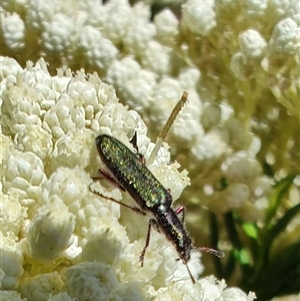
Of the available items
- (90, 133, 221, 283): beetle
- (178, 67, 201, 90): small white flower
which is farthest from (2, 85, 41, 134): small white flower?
(178, 67, 201, 90): small white flower

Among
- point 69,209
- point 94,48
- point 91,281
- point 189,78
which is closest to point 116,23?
point 94,48

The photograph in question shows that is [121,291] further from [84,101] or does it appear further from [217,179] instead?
[217,179]

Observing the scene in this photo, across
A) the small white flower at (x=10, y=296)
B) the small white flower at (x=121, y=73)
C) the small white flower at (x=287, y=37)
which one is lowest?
the small white flower at (x=10, y=296)

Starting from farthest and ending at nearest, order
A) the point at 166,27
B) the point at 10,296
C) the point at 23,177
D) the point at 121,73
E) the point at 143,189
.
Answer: the point at 166,27 < the point at 121,73 < the point at 143,189 < the point at 23,177 < the point at 10,296

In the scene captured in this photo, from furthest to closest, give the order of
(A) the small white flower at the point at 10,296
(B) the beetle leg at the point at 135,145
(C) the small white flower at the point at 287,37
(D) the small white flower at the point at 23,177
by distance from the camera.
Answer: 1. (C) the small white flower at the point at 287,37
2. (B) the beetle leg at the point at 135,145
3. (D) the small white flower at the point at 23,177
4. (A) the small white flower at the point at 10,296

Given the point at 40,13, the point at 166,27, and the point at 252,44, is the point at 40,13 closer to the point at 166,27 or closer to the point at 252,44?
the point at 166,27

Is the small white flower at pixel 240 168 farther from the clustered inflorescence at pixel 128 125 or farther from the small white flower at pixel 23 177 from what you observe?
the small white flower at pixel 23 177

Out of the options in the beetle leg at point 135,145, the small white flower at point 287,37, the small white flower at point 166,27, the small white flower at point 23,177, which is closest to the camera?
the small white flower at point 23,177

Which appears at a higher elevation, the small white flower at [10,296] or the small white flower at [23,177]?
the small white flower at [23,177]

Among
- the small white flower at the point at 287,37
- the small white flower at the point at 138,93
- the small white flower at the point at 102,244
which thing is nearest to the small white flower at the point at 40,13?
the small white flower at the point at 138,93
